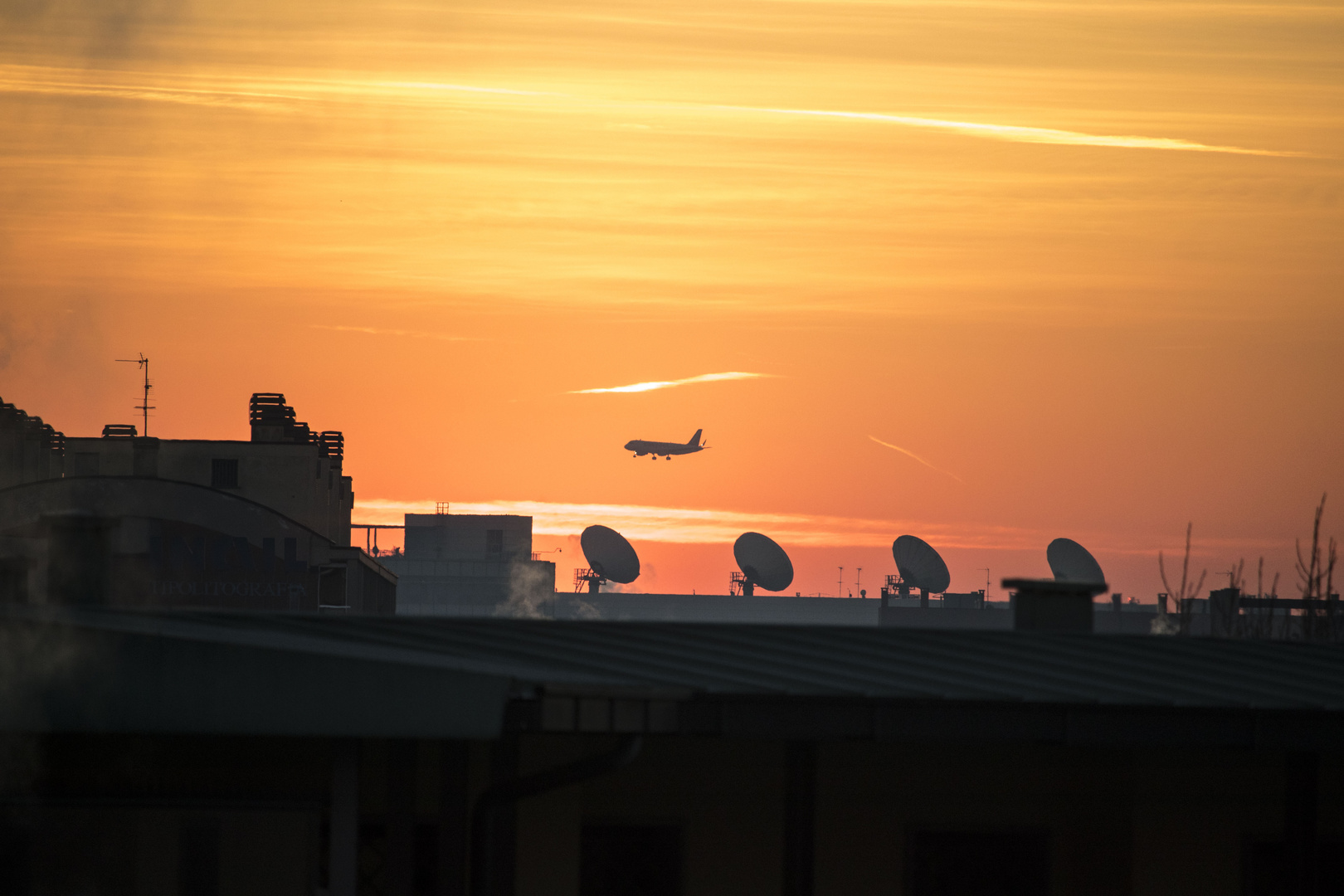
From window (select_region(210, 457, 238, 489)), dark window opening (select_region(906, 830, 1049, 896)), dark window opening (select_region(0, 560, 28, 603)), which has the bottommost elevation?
dark window opening (select_region(906, 830, 1049, 896))

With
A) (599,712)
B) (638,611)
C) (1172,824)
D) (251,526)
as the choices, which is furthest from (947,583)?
(638,611)

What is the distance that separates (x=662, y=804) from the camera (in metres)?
13.7

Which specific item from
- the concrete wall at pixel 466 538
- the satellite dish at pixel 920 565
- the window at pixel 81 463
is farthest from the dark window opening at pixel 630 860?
the concrete wall at pixel 466 538

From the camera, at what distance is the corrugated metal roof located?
9883mm

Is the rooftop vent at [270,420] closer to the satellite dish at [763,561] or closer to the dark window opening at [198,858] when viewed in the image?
the satellite dish at [763,561]

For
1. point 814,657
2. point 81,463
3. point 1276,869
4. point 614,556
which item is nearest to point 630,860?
point 814,657

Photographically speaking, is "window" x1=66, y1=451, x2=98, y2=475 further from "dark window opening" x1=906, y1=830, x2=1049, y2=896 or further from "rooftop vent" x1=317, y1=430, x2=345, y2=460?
"dark window opening" x1=906, y1=830, x2=1049, y2=896

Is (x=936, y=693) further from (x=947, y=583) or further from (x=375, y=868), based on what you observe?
(x=947, y=583)

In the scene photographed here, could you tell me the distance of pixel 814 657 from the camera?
11.9m

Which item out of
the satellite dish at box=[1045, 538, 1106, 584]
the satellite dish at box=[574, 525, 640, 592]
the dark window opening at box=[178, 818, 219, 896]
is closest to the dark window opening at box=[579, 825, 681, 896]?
the dark window opening at box=[178, 818, 219, 896]

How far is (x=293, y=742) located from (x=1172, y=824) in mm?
7720

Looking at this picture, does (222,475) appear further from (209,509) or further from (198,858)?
(198,858)

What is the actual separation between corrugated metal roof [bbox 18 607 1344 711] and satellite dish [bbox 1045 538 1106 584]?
53.6 m

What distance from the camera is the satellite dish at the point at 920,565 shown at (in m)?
89.9
